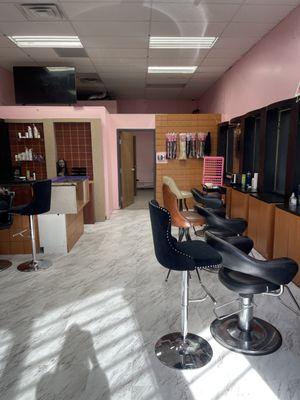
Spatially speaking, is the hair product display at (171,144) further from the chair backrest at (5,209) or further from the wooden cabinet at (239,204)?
the chair backrest at (5,209)

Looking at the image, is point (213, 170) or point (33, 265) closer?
point (33, 265)

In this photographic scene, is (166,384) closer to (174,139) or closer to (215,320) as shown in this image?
(215,320)

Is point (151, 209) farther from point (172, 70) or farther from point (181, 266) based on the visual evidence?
point (172, 70)

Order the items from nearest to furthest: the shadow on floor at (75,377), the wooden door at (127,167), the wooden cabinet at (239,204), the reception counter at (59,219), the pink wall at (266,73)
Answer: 1. the shadow on floor at (75,377)
2. the pink wall at (266,73)
3. the reception counter at (59,219)
4. the wooden cabinet at (239,204)
5. the wooden door at (127,167)

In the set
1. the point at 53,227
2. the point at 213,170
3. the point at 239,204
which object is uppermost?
the point at 213,170

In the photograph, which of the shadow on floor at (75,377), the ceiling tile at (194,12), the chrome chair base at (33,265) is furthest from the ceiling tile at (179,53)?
the shadow on floor at (75,377)

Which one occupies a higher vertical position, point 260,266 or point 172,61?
point 172,61

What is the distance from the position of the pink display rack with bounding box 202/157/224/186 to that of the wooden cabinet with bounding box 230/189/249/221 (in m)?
1.33

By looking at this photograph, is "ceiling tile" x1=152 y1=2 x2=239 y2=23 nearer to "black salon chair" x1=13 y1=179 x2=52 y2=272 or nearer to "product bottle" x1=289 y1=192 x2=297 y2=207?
"product bottle" x1=289 y1=192 x2=297 y2=207

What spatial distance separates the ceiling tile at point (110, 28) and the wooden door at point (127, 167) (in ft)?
9.50

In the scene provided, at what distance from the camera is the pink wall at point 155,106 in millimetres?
9052

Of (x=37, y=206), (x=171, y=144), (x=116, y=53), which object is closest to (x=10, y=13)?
(x=116, y=53)

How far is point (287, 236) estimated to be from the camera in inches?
118

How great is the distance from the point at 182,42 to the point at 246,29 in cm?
94
